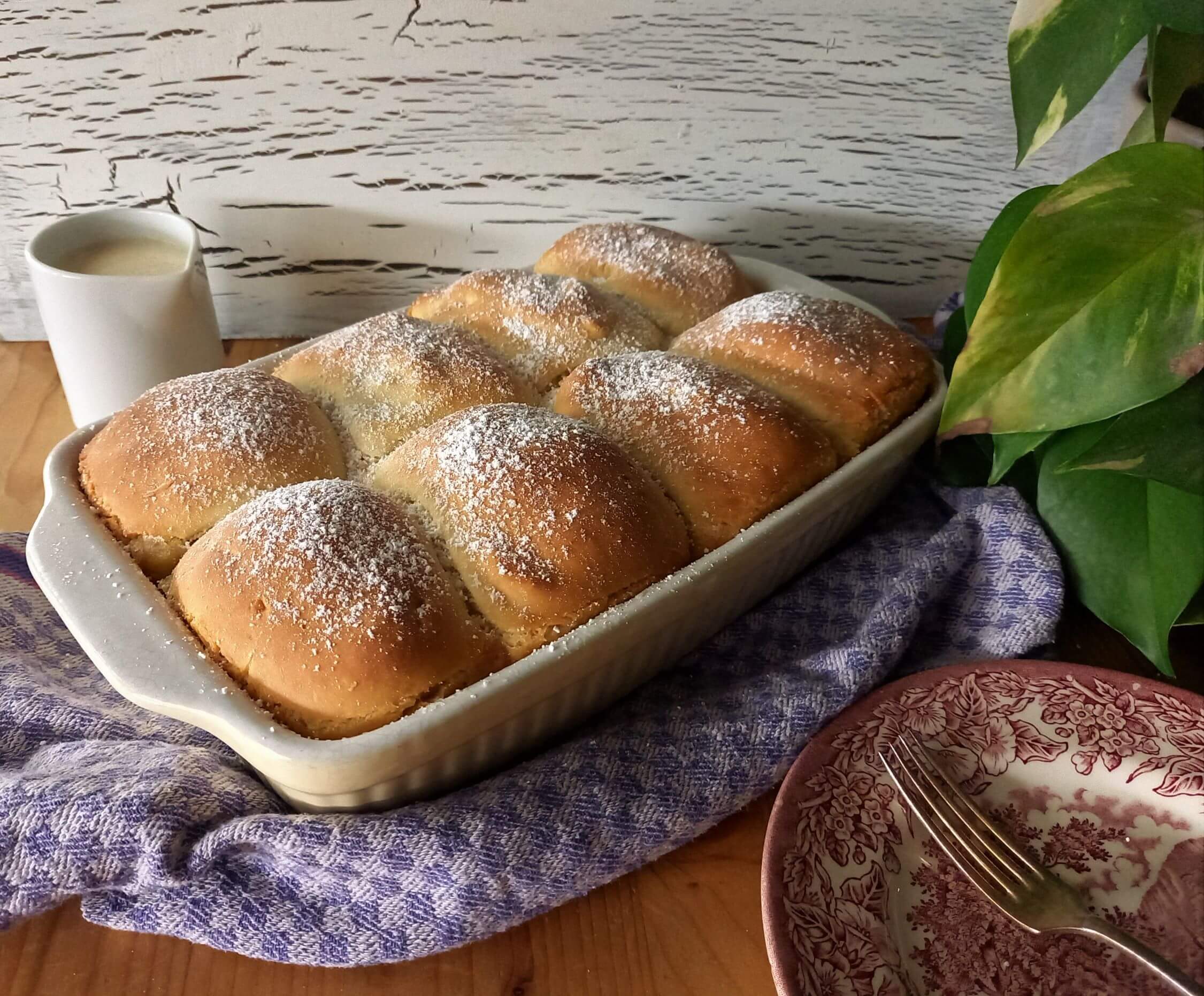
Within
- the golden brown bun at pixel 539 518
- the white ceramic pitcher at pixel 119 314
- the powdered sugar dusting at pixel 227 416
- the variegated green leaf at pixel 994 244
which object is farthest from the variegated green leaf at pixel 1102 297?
the white ceramic pitcher at pixel 119 314

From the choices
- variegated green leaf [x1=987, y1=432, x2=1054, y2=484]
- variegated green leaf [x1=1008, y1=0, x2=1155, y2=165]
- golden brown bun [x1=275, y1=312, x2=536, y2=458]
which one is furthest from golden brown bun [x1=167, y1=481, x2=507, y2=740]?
variegated green leaf [x1=1008, y1=0, x2=1155, y2=165]

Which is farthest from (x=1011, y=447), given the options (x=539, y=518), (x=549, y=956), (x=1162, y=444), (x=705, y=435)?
(x=549, y=956)

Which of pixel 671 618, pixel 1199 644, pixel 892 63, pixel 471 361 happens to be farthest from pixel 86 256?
pixel 1199 644

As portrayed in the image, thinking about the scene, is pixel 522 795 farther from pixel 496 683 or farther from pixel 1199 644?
pixel 1199 644

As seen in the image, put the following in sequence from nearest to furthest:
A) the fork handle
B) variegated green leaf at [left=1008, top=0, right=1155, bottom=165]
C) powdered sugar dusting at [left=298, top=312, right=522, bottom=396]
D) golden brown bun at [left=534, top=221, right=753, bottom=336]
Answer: the fork handle
variegated green leaf at [left=1008, top=0, right=1155, bottom=165]
powdered sugar dusting at [left=298, top=312, right=522, bottom=396]
golden brown bun at [left=534, top=221, right=753, bottom=336]

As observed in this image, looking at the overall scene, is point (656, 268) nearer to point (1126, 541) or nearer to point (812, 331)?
point (812, 331)

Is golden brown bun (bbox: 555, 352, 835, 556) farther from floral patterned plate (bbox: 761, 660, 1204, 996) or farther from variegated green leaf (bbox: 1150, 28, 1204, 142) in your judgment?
variegated green leaf (bbox: 1150, 28, 1204, 142)
